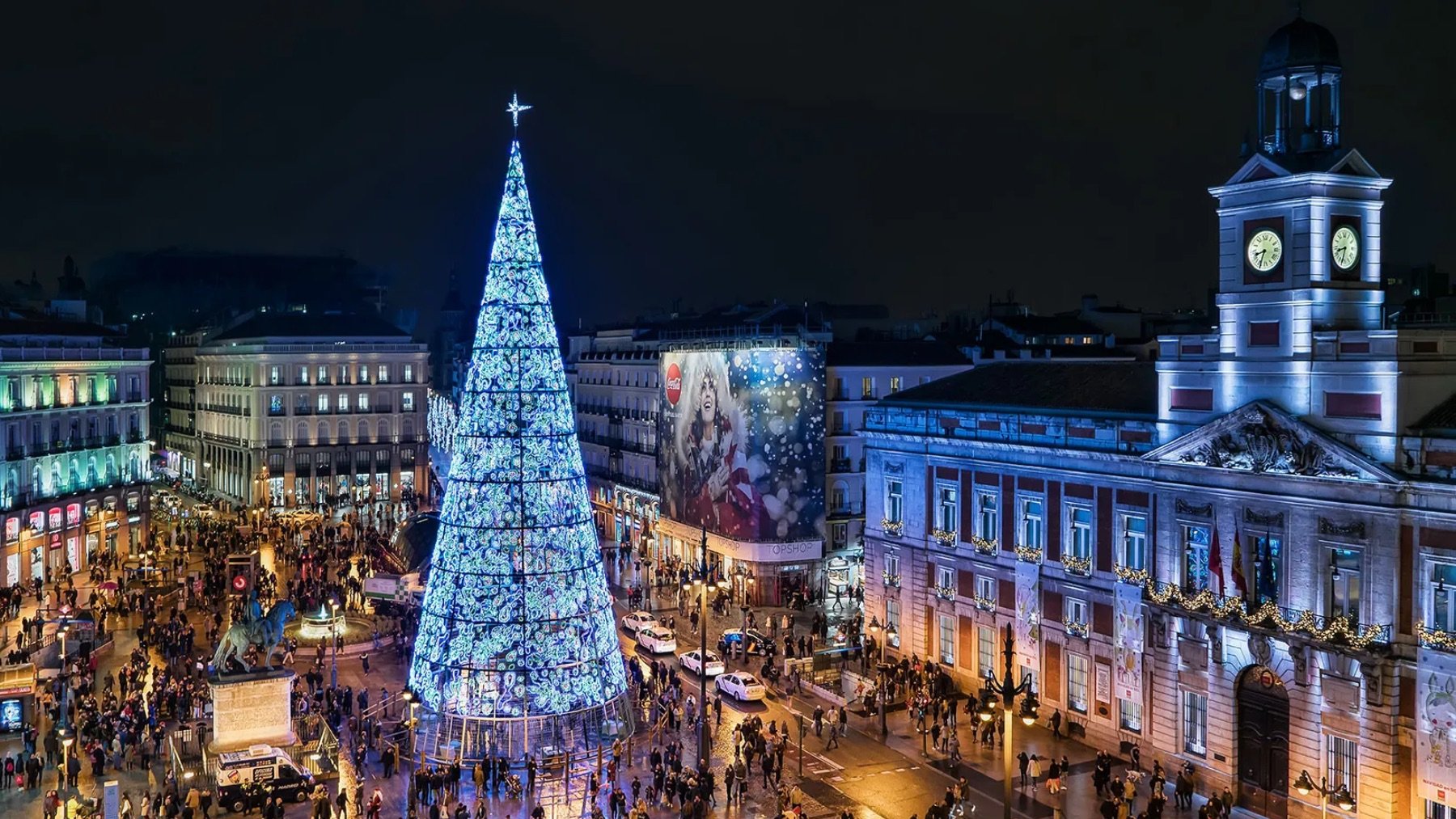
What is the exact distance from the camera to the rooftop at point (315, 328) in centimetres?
10100

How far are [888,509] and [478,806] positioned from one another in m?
23.5

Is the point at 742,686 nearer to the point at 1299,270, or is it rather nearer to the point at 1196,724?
the point at 1196,724

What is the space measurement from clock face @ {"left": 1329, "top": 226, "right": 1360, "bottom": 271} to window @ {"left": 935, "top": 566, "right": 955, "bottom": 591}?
1810 centimetres

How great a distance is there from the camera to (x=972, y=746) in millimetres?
40125

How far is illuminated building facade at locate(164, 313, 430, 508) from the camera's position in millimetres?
98500

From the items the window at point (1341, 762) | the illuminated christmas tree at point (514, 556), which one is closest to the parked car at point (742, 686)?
the illuminated christmas tree at point (514, 556)

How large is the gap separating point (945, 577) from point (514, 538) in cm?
1822

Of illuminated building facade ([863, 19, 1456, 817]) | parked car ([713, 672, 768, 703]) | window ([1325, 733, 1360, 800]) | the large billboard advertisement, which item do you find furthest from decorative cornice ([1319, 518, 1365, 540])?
the large billboard advertisement

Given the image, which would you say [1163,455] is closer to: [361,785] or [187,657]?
[361,785]

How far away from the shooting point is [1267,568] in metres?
33.9

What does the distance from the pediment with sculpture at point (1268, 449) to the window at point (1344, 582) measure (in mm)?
1985

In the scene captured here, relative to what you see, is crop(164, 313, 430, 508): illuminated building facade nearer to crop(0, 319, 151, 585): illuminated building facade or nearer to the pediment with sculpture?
crop(0, 319, 151, 585): illuminated building facade

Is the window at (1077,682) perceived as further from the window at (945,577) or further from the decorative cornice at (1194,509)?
the decorative cornice at (1194,509)

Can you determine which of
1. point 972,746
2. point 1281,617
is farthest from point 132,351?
point 1281,617
